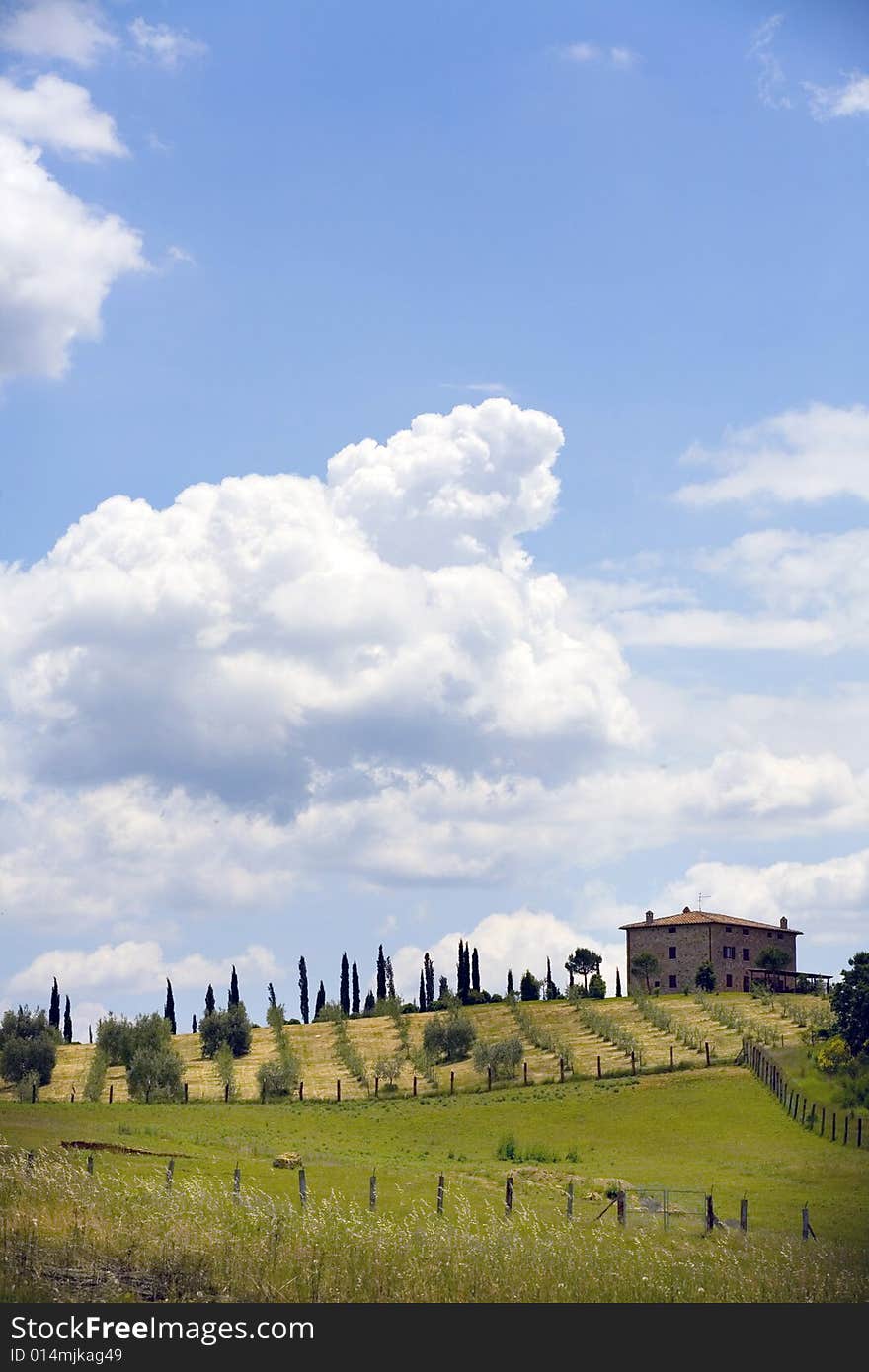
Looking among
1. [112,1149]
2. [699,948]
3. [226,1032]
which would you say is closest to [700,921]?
[699,948]

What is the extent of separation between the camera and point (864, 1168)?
55125 mm

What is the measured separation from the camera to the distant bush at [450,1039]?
108 meters

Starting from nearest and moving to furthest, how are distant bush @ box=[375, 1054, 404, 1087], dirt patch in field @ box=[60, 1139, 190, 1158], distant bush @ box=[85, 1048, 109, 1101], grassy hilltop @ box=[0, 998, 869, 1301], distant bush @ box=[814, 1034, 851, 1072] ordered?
grassy hilltop @ box=[0, 998, 869, 1301] < dirt patch in field @ box=[60, 1139, 190, 1158] < distant bush @ box=[814, 1034, 851, 1072] < distant bush @ box=[85, 1048, 109, 1101] < distant bush @ box=[375, 1054, 404, 1087]

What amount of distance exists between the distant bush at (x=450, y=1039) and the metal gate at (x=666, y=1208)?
199ft

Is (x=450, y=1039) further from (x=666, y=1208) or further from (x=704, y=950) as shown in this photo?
(x=666, y=1208)

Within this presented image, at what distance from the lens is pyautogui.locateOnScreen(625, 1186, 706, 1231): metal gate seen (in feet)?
133

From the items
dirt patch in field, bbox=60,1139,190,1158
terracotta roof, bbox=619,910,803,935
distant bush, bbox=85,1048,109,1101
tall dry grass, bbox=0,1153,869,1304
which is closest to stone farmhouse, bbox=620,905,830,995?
terracotta roof, bbox=619,910,803,935

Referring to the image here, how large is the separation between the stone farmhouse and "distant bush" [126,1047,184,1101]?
61443 mm

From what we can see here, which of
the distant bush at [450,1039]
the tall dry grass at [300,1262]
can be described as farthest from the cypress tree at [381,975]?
the tall dry grass at [300,1262]

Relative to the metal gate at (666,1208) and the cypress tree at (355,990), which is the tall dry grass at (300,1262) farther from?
the cypress tree at (355,990)

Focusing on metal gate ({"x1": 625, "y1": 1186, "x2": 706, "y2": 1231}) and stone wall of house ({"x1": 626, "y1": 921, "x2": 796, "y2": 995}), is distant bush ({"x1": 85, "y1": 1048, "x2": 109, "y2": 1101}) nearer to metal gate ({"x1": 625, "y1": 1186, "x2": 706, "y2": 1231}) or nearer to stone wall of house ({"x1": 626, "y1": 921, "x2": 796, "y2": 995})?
metal gate ({"x1": 625, "y1": 1186, "x2": 706, "y2": 1231})
